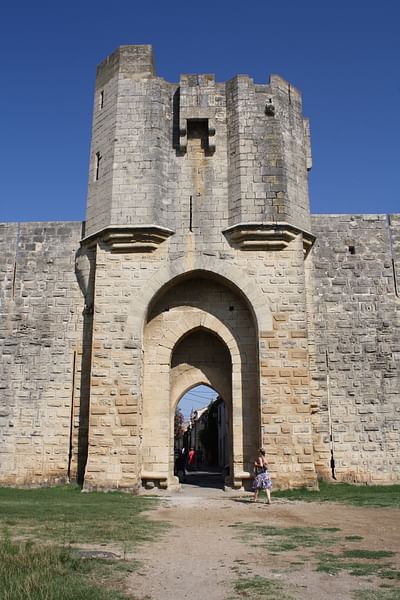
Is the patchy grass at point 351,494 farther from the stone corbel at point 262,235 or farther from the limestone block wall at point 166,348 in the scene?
the stone corbel at point 262,235

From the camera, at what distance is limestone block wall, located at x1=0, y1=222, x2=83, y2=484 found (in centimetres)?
1252

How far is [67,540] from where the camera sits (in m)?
5.62

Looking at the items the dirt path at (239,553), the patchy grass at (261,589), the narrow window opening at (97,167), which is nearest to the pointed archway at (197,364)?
the dirt path at (239,553)

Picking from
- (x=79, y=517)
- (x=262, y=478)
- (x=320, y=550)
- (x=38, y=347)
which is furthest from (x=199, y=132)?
(x=320, y=550)

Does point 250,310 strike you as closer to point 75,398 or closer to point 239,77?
point 75,398

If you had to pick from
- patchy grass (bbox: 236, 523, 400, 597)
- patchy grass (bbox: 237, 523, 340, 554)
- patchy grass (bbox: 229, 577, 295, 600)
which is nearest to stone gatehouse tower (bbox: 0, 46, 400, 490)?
patchy grass (bbox: 237, 523, 340, 554)

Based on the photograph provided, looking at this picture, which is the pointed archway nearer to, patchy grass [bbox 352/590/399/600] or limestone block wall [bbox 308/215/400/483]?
limestone block wall [bbox 308/215/400/483]

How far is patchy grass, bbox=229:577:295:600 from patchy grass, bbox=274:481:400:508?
17.3 feet

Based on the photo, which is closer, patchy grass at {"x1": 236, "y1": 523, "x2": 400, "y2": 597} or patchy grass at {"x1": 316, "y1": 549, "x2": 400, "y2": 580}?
patchy grass at {"x1": 316, "y1": 549, "x2": 400, "y2": 580}

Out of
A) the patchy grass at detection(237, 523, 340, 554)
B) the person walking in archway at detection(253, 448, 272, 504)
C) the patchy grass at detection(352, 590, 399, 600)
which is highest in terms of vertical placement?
the person walking in archway at detection(253, 448, 272, 504)

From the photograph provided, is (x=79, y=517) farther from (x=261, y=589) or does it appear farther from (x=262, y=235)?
(x=262, y=235)

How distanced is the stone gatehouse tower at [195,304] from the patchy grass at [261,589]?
7084 millimetres

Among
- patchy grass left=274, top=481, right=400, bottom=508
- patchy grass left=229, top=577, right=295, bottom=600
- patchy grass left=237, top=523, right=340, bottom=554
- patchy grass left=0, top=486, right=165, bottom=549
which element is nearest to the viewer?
patchy grass left=229, top=577, right=295, bottom=600

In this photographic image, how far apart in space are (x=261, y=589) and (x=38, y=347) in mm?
10101
